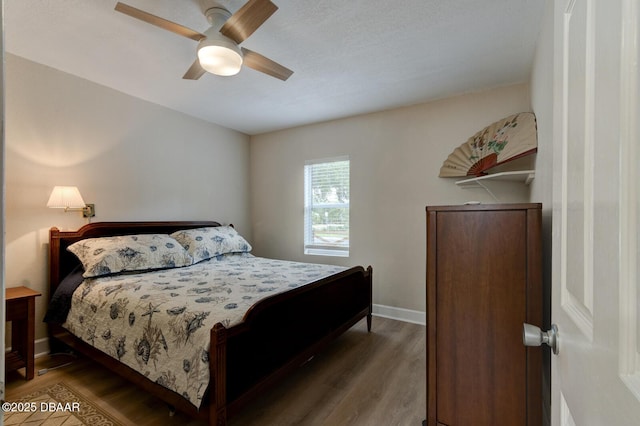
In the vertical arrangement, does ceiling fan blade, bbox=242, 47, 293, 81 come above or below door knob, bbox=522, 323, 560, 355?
above

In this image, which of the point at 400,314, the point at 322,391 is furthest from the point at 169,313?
the point at 400,314

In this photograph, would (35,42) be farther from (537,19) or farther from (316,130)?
(537,19)

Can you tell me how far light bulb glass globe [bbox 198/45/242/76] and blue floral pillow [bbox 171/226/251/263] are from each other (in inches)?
79.8

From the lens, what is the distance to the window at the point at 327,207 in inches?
156

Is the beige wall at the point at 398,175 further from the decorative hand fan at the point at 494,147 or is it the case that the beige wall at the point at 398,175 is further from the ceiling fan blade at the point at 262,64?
the ceiling fan blade at the point at 262,64

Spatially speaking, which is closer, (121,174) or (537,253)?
(537,253)

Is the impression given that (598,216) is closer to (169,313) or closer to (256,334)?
(256,334)

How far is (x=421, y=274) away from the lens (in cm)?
334

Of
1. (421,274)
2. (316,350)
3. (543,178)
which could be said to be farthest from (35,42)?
(421,274)

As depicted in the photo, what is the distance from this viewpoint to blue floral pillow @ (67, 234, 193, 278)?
8.09ft

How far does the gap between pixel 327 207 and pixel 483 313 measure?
277 cm

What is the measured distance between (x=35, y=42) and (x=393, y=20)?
2687 millimetres

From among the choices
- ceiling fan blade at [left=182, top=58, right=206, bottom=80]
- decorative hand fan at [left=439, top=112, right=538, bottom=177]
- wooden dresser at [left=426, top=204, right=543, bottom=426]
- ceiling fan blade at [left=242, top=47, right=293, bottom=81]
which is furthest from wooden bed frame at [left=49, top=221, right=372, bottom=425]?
ceiling fan blade at [left=182, top=58, right=206, bottom=80]

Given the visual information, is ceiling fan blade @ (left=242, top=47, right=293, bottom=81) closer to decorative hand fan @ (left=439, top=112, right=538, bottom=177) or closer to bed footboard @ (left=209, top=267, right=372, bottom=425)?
bed footboard @ (left=209, top=267, right=372, bottom=425)
